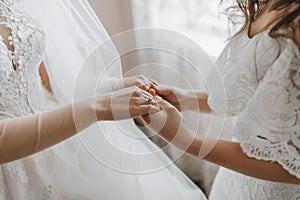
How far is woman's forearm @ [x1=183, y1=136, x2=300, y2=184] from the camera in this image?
79 cm

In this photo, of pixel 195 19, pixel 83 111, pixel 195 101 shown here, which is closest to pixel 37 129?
pixel 83 111

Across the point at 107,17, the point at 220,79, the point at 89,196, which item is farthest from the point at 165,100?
the point at 107,17

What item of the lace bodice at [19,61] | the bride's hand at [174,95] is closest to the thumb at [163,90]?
the bride's hand at [174,95]

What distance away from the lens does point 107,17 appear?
1936 millimetres

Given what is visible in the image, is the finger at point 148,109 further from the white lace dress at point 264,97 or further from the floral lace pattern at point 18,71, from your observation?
the floral lace pattern at point 18,71

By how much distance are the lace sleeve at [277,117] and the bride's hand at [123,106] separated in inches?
6.9

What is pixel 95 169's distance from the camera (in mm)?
1028

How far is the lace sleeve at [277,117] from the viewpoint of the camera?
0.72 meters

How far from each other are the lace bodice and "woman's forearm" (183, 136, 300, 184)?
357mm

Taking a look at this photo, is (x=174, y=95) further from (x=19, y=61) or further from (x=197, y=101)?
(x=19, y=61)

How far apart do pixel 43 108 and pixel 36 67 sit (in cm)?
10

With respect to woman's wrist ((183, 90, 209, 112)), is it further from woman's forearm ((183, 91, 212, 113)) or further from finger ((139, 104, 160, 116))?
finger ((139, 104, 160, 116))

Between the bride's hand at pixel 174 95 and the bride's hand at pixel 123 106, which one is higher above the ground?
the bride's hand at pixel 123 106

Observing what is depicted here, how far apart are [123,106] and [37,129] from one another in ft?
0.53
